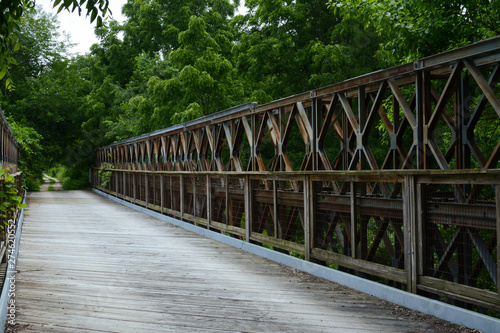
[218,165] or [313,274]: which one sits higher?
[218,165]

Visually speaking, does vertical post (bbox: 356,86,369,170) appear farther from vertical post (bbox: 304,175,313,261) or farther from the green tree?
the green tree

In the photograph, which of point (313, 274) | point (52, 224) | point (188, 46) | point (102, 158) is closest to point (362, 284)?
point (313, 274)

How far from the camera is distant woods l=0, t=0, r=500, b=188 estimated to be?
10.1 m

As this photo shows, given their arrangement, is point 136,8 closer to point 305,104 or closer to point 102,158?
point 102,158

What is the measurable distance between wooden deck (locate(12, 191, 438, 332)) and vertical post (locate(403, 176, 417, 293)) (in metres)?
0.47

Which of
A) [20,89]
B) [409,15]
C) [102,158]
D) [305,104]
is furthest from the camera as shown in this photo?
[20,89]

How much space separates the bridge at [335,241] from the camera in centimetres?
528

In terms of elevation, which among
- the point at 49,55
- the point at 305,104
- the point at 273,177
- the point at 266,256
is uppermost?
the point at 49,55

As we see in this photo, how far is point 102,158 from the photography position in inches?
1361

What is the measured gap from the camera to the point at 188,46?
27172mm

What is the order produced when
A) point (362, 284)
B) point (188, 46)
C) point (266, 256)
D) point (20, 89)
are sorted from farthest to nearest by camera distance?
point (20, 89), point (188, 46), point (266, 256), point (362, 284)

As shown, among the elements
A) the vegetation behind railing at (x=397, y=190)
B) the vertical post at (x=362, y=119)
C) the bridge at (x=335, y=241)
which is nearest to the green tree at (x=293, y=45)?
the vegetation behind railing at (x=397, y=190)

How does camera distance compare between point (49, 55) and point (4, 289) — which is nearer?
point (4, 289)

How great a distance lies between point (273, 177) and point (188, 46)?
1938cm
